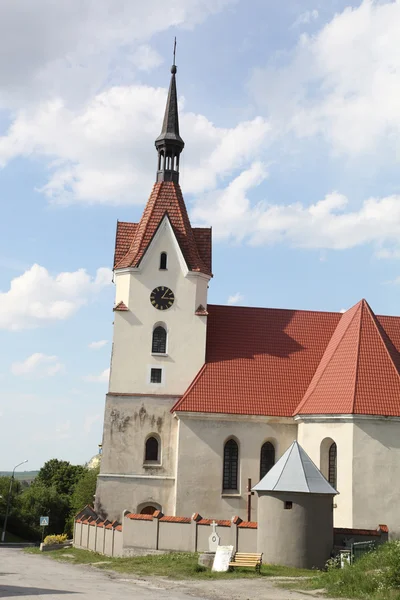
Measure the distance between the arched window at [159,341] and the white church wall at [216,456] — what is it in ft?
13.9

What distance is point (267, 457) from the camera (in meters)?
39.1

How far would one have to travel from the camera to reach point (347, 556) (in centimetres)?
2667

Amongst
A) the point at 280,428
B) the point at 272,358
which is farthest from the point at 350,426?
the point at 272,358

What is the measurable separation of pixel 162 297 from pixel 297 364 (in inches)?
325

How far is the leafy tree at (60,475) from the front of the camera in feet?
343

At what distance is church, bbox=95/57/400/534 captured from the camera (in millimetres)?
34656

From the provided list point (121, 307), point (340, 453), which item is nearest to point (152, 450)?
point (121, 307)

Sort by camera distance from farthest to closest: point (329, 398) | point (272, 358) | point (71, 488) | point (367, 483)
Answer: point (71, 488), point (272, 358), point (329, 398), point (367, 483)

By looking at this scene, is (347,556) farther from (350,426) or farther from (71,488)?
(71,488)

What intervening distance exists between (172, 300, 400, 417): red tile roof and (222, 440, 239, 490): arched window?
189 centimetres

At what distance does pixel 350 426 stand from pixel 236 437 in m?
6.63

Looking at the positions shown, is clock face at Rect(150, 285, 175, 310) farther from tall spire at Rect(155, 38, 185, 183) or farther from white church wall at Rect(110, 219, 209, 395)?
tall spire at Rect(155, 38, 185, 183)

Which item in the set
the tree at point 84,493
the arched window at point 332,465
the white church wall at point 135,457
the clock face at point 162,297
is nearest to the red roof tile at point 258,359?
the white church wall at point 135,457

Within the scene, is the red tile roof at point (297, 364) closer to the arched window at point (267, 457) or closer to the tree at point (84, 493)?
the arched window at point (267, 457)
